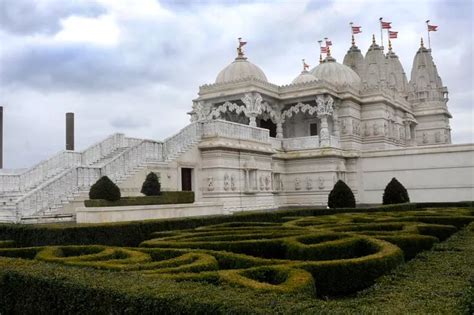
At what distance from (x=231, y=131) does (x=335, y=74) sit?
58.0 ft

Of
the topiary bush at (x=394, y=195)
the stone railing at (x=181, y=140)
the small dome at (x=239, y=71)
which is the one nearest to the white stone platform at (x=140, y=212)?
the stone railing at (x=181, y=140)

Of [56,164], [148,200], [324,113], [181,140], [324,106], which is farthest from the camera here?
[324,106]

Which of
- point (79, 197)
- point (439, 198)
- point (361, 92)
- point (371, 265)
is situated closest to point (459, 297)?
point (371, 265)

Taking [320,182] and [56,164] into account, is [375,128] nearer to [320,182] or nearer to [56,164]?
[320,182]

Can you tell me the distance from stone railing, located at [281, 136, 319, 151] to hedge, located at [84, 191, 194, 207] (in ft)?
57.4

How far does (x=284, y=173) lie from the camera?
1576 inches

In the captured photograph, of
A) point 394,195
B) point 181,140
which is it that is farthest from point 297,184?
point 181,140

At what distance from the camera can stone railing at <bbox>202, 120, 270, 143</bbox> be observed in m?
30.8

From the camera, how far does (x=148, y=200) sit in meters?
21.9

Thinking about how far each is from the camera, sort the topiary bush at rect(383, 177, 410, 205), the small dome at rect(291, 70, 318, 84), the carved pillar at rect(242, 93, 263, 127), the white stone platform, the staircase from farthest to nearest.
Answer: the small dome at rect(291, 70, 318, 84) → the carved pillar at rect(242, 93, 263, 127) → the topiary bush at rect(383, 177, 410, 205) → the staircase → the white stone platform

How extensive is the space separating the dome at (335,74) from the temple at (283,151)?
3.9 inches

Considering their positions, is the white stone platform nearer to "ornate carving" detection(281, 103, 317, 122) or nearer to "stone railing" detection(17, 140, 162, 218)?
"stone railing" detection(17, 140, 162, 218)

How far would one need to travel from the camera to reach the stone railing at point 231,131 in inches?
1211

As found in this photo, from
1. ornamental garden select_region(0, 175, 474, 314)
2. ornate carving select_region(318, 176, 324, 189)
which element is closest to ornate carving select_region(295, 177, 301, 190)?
ornate carving select_region(318, 176, 324, 189)
